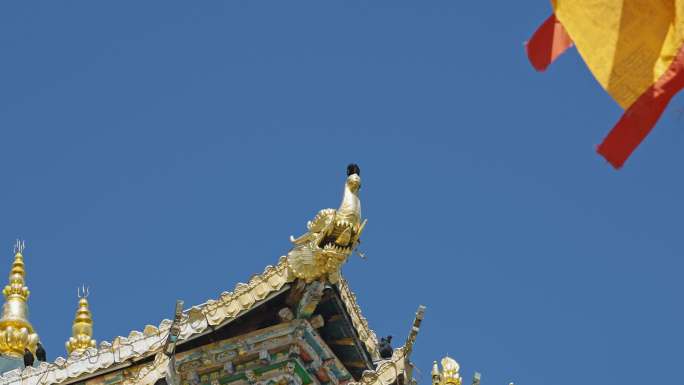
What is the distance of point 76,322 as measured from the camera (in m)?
33.1

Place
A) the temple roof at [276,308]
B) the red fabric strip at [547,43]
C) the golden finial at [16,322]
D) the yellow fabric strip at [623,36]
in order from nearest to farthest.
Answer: the red fabric strip at [547,43] < the yellow fabric strip at [623,36] < the temple roof at [276,308] < the golden finial at [16,322]

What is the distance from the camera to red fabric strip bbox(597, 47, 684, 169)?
10.6 meters

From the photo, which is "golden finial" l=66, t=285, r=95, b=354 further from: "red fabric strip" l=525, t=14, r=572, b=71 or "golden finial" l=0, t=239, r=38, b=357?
"red fabric strip" l=525, t=14, r=572, b=71

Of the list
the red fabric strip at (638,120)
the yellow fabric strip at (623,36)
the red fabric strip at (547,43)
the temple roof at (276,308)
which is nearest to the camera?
A: the red fabric strip at (638,120)

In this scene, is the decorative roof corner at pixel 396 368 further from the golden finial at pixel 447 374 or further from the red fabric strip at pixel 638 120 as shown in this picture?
the red fabric strip at pixel 638 120

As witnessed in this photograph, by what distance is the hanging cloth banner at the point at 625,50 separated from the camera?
10.7 metres

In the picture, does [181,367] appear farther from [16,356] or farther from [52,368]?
[16,356]

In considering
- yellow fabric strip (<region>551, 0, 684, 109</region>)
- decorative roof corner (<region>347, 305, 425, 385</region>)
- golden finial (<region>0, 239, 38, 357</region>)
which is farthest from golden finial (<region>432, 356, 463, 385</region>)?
yellow fabric strip (<region>551, 0, 684, 109</region>)

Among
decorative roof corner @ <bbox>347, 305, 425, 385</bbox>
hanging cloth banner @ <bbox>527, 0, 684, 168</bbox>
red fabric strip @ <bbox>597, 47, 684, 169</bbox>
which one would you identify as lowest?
red fabric strip @ <bbox>597, 47, 684, 169</bbox>

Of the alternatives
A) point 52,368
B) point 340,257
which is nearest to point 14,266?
point 52,368

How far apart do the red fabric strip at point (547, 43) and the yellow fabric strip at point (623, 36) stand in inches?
1.9

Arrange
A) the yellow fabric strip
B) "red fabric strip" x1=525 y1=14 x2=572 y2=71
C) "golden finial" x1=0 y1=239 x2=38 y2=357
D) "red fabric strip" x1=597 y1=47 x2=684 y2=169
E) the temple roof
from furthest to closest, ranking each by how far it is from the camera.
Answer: "golden finial" x1=0 y1=239 x2=38 y2=357 < the temple roof < the yellow fabric strip < "red fabric strip" x1=525 y1=14 x2=572 y2=71 < "red fabric strip" x1=597 y1=47 x2=684 y2=169

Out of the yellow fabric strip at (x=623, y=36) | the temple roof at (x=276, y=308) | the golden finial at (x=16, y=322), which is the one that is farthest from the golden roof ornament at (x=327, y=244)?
the yellow fabric strip at (x=623, y=36)

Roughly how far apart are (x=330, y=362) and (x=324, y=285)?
1309mm
